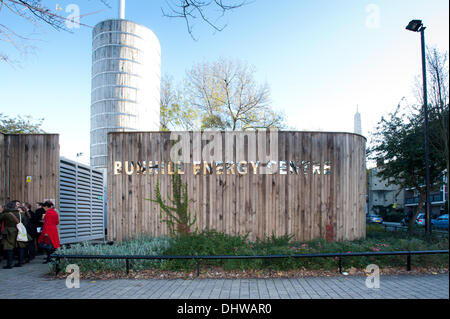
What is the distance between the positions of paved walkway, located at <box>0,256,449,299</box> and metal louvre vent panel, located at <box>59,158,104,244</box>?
3.95 meters

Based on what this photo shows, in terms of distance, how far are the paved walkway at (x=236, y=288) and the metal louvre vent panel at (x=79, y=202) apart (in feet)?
13.0

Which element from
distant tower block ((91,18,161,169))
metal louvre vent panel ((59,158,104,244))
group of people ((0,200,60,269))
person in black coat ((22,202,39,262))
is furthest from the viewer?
distant tower block ((91,18,161,169))

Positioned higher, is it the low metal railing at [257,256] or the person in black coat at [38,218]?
the person in black coat at [38,218]

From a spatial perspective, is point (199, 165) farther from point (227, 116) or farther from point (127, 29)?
point (127, 29)

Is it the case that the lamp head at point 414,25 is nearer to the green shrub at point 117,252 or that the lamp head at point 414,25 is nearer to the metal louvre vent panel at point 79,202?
the green shrub at point 117,252

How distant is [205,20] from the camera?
5.23 metres

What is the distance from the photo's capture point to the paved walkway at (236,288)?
5.45 metres

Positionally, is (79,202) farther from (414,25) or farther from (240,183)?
(414,25)

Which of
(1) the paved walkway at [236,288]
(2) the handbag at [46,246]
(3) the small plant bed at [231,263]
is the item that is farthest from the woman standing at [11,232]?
(3) the small plant bed at [231,263]

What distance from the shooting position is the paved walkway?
545cm

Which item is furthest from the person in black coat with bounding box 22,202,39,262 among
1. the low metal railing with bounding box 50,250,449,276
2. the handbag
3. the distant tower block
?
the distant tower block

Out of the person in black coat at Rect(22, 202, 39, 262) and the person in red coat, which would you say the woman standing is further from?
the person in red coat

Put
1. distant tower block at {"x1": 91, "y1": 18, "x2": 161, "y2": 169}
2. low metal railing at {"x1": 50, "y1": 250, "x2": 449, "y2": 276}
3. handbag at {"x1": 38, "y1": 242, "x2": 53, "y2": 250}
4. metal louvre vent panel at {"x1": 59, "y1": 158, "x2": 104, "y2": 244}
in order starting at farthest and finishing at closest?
distant tower block at {"x1": 91, "y1": 18, "x2": 161, "y2": 169} → metal louvre vent panel at {"x1": 59, "y1": 158, "x2": 104, "y2": 244} → handbag at {"x1": 38, "y1": 242, "x2": 53, "y2": 250} → low metal railing at {"x1": 50, "y1": 250, "x2": 449, "y2": 276}
